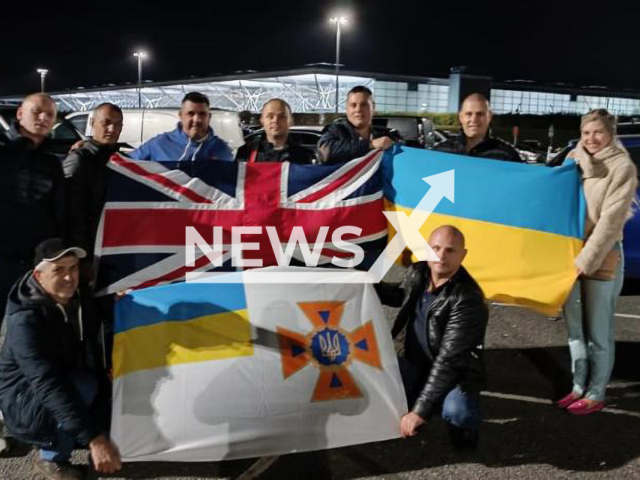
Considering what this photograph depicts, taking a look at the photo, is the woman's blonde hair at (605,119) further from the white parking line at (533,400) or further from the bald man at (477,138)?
the white parking line at (533,400)

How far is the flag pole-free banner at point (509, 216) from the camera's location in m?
4.08

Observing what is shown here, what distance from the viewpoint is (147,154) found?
425 centimetres

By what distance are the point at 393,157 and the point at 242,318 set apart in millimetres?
1730

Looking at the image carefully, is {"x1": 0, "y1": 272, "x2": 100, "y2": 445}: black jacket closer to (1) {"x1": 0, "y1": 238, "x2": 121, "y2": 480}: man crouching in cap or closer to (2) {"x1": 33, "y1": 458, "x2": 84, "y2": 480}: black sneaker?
(1) {"x1": 0, "y1": 238, "x2": 121, "y2": 480}: man crouching in cap

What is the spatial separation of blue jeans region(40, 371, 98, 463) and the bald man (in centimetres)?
280

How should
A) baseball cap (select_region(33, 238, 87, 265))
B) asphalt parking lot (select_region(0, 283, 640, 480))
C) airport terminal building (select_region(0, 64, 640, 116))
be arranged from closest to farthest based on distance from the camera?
1. baseball cap (select_region(33, 238, 87, 265))
2. asphalt parking lot (select_region(0, 283, 640, 480))
3. airport terminal building (select_region(0, 64, 640, 116))

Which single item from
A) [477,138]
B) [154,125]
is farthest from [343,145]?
[154,125]

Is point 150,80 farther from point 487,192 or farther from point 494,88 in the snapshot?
point 487,192

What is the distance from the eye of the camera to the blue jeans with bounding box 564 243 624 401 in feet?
13.0

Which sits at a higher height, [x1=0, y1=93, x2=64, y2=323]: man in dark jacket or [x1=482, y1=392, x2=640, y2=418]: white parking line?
[x1=0, y1=93, x2=64, y2=323]: man in dark jacket

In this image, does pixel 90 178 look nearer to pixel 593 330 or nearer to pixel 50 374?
pixel 50 374

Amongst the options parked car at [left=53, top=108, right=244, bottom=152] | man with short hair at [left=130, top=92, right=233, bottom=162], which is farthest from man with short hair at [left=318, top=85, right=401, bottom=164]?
parked car at [left=53, top=108, right=244, bottom=152]

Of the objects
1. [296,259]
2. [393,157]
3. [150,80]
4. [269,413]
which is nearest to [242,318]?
[269,413]

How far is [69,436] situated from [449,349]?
197 cm
